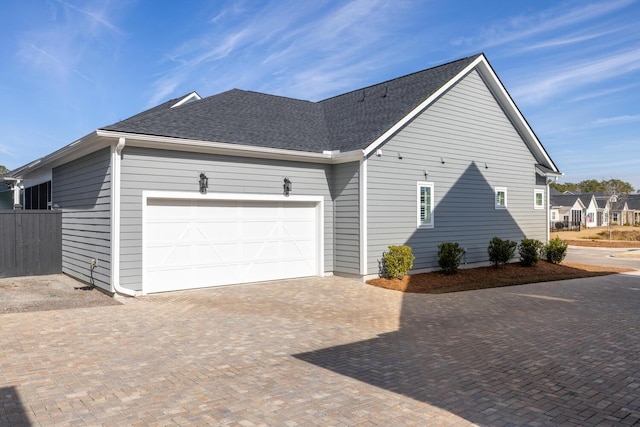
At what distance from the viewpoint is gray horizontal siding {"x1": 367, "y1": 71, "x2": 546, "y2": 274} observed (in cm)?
1295

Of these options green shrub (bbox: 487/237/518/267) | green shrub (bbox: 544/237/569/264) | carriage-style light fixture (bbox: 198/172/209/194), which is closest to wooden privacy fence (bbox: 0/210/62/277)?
carriage-style light fixture (bbox: 198/172/209/194)

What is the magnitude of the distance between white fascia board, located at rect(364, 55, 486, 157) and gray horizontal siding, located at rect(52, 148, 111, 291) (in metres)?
6.84

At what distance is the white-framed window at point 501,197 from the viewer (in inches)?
640

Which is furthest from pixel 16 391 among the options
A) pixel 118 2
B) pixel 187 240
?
pixel 118 2

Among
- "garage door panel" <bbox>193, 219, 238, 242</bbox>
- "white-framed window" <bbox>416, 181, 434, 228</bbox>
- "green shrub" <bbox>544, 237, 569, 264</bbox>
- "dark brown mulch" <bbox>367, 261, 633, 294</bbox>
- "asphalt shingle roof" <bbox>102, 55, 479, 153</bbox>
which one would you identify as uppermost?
"asphalt shingle roof" <bbox>102, 55, 479, 153</bbox>

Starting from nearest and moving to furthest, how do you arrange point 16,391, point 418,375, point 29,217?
point 16,391, point 418,375, point 29,217

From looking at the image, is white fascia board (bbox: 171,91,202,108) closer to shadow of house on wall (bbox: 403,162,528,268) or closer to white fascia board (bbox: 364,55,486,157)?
white fascia board (bbox: 364,55,486,157)

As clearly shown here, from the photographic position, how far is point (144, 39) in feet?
52.8

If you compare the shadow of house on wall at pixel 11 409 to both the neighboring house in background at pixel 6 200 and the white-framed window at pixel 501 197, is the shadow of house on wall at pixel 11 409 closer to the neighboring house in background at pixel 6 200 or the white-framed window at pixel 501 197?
the white-framed window at pixel 501 197

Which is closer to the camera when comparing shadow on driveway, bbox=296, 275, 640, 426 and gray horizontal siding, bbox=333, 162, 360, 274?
shadow on driveway, bbox=296, 275, 640, 426

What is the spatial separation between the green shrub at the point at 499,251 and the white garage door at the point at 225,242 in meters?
6.47

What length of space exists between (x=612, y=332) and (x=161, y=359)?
23.6 ft

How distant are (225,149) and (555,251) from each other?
1356 centimetres

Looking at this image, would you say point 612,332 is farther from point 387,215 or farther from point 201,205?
point 201,205
